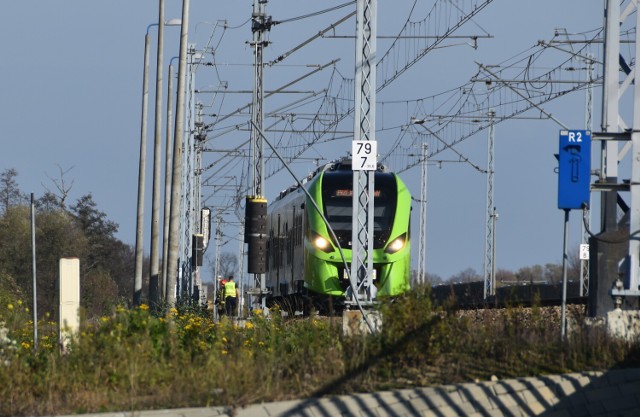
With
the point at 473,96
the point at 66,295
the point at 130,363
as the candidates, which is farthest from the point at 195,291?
the point at 130,363

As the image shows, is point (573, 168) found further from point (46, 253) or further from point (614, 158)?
point (46, 253)

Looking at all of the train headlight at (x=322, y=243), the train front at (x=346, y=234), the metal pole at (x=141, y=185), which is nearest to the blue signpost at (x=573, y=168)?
the train front at (x=346, y=234)

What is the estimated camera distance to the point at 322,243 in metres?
31.5

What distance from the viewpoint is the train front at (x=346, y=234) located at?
31406mm

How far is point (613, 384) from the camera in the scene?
550 inches

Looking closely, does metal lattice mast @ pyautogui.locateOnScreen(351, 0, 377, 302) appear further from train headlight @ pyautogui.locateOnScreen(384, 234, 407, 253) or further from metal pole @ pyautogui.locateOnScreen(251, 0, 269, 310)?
metal pole @ pyautogui.locateOnScreen(251, 0, 269, 310)

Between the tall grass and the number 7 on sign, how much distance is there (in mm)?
4918

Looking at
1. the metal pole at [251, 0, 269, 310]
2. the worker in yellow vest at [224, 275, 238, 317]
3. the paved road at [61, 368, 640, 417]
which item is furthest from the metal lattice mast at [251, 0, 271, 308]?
the paved road at [61, 368, 640, 417]

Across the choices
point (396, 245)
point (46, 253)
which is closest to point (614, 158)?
point (396, 245)

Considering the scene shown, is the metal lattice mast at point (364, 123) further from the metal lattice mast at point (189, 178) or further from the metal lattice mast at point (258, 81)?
the metal lattice mast at point (189, 178)

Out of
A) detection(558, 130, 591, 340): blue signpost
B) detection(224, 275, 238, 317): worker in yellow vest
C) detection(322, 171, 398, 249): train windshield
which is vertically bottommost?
detection(224, 275, 238, 317): worker in yellow vest

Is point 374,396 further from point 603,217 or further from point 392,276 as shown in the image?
point 392,276

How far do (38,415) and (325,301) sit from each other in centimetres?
1922

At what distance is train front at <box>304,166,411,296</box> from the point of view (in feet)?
103
